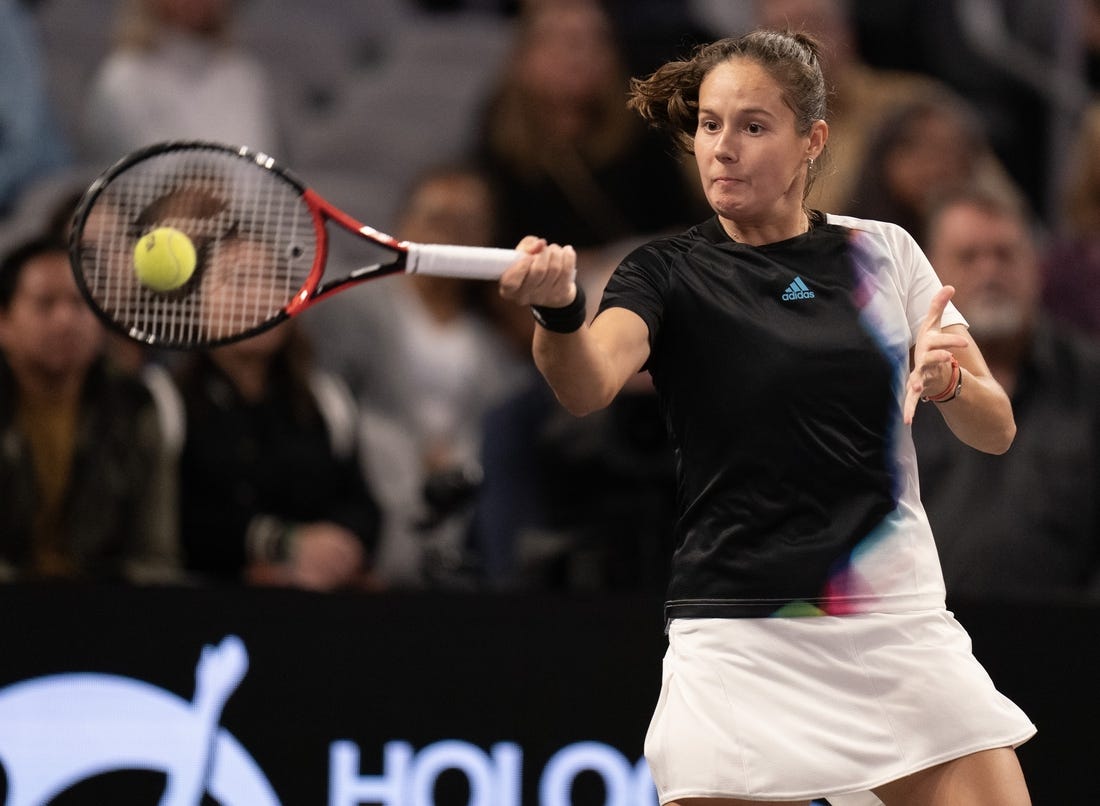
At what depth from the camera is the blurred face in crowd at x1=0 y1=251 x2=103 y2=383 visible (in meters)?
4.63

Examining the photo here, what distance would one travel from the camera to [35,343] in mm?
4633

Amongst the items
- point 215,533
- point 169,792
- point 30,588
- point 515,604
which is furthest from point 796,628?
point 215,533

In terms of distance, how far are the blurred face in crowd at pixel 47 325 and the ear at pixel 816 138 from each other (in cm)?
250

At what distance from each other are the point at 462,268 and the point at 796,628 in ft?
2.55

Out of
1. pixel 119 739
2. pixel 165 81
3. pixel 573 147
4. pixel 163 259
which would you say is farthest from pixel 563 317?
pixel 165 81

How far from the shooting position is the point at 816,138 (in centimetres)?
280

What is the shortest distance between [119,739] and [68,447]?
98cm

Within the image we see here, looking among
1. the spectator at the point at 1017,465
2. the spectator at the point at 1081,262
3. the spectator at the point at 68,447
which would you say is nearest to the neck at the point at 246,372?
the spectator at the point at 68,447

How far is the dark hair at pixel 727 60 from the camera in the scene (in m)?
2.70

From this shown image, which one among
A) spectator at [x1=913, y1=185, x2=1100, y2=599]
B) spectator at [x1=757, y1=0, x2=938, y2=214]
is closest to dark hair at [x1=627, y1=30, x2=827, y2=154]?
spectator at [x1=913, y1=185, x2=1100, y2=599]

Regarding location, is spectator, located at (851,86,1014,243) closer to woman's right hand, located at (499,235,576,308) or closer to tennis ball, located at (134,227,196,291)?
tennis ball, located at (134,227,196,291)

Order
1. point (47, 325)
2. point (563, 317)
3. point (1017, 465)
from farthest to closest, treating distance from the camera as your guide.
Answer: point (1017, 465) → point (47, 325) → point (563, 317)

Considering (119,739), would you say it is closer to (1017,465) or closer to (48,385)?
(48,385)

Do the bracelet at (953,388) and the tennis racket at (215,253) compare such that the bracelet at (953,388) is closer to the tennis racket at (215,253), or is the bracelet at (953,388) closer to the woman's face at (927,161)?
the tennis racket at (215,253)
